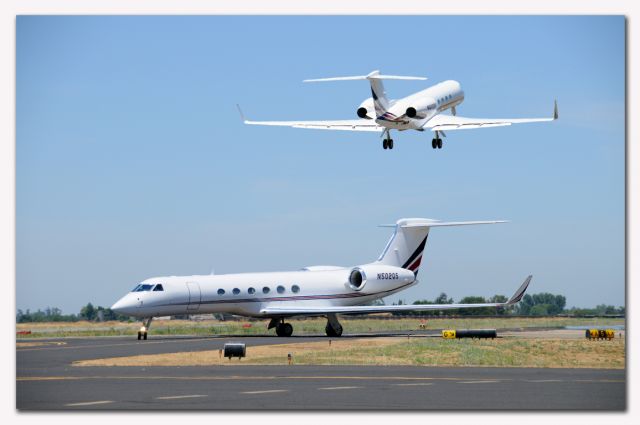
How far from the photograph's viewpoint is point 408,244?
69.7 meters

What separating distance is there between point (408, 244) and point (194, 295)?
15437 millimetres

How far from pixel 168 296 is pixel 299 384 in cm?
3220

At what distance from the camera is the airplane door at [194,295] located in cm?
6041

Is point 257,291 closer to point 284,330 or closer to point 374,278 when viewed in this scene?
point 284,330

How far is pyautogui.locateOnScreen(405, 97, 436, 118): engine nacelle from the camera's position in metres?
43.4

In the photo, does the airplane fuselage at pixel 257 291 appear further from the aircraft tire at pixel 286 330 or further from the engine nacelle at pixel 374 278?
the aircraft tire at pixel 286 330

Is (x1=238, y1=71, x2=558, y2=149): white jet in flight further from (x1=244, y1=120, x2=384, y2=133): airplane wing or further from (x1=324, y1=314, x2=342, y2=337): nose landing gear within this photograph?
(x1=324, y1=314, x2=342, y2=337): nose landing gear

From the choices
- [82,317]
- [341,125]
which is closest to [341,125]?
A: [341,125]

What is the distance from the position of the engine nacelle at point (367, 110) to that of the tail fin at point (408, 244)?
79.3 ft

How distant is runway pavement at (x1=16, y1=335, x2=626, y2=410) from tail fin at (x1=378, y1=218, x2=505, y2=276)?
109 feet

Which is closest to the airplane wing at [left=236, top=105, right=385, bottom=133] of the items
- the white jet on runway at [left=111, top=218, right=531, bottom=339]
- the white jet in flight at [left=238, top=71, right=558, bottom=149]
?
the white jet in flight at [left=238, top=71, right=558, bottom=149]

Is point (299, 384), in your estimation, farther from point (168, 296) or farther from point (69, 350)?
point (168, 296)

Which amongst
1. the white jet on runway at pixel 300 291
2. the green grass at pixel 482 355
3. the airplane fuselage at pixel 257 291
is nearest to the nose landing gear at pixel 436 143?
the green grass at pixel 482 355

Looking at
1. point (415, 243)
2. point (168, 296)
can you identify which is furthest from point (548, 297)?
point (168, 296)
